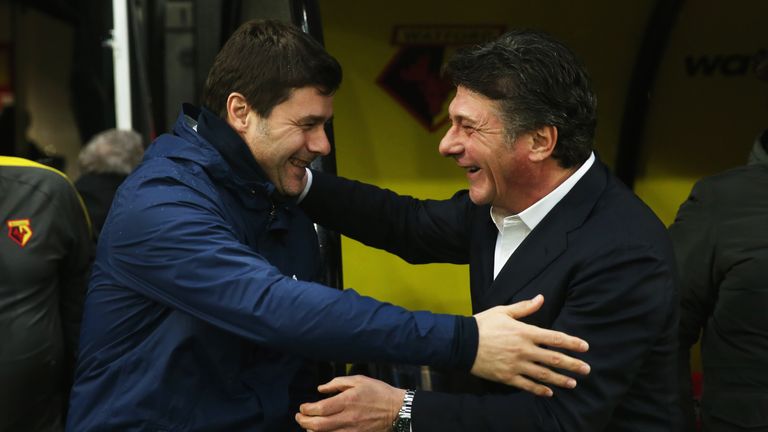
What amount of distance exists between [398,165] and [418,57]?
0.46m

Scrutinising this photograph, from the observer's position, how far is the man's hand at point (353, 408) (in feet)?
7.40

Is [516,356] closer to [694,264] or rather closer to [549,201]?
[549,201]

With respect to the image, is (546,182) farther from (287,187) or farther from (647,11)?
(647,11)

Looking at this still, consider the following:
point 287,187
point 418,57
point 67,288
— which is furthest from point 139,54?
point 287,187

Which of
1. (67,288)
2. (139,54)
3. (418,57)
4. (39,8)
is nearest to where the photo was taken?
(67,288)

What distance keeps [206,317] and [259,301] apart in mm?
125

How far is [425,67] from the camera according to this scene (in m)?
4.24

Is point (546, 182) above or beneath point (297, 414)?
above

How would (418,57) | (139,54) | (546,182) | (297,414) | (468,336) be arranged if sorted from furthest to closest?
1. (139,54)
2. (418,57)
3. (546,182)
4. (297,414)
5. (468,336)

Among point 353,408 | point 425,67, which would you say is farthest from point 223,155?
point 425,67

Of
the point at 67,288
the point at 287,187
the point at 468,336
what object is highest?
the point at 287,187

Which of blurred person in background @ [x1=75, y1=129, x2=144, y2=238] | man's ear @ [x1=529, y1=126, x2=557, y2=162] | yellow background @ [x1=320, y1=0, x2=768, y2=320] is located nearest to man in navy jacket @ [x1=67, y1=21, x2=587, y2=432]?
man's ear @ [x1=529, y1=126, x2=557, y2=162]

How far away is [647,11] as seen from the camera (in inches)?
167

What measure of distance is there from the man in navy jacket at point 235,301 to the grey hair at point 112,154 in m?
3.07
